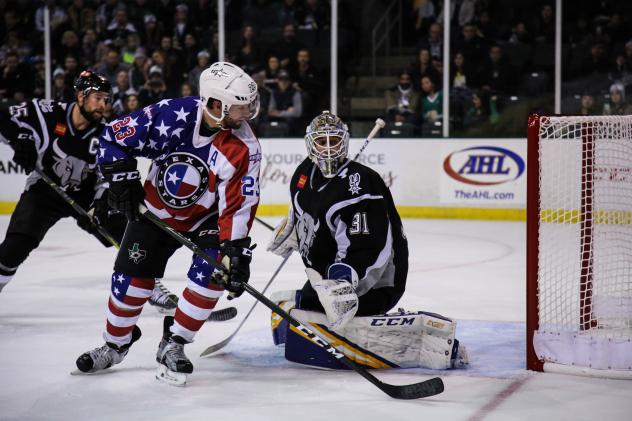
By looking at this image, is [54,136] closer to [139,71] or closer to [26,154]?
[26,154]

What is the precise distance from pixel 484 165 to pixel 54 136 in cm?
482

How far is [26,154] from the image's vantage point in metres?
3.79

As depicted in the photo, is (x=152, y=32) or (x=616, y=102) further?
(x=152, y=32)

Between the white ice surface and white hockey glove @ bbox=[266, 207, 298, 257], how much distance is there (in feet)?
1.24

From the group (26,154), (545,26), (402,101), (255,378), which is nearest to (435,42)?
(402,101)

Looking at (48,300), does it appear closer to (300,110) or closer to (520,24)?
(300,110)

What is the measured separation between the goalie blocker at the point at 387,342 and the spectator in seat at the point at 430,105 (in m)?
5.35

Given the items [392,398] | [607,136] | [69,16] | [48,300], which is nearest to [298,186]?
[392,398]

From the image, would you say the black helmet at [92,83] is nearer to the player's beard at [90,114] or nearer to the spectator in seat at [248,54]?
the player's beard at [90,114]

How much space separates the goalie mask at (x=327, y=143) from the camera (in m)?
3.07

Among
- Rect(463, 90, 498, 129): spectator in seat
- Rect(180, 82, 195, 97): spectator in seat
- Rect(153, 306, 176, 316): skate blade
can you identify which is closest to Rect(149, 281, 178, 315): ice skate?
Rect(153, 306, 176, 316): skate blade

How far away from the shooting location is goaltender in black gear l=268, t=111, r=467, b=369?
3035 millimetres

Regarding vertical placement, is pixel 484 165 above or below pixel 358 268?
above

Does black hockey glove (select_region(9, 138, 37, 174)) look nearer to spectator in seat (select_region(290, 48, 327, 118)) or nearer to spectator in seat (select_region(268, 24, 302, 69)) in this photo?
spectator in seat (select_region(290, 48, 327, 118))
